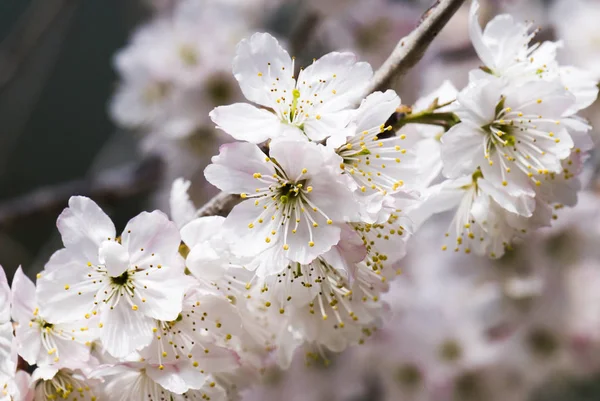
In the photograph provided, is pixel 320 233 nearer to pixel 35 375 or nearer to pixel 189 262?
pixel 189 262

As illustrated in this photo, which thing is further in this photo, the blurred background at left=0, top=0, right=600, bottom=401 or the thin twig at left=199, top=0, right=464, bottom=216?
the blurred background at left=0, top=0, right=600, bottom=401

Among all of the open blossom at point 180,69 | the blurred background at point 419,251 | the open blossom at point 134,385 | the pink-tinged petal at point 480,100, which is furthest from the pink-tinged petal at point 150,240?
the open blossom at point 180,69

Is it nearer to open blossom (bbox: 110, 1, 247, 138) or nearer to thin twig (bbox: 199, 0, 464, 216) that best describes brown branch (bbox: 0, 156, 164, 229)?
open blossom (bbox: 110, 1, 247, 138)

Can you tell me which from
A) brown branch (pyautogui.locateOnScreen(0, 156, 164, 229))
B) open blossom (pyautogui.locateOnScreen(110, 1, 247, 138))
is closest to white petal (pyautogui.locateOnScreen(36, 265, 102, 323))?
open blossom (pyautogui.locateOnScreen(110, 1, 247, 138))

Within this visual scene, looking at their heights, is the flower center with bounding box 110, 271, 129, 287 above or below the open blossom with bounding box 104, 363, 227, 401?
above

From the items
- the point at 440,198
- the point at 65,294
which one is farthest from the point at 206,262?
the point at 440,198

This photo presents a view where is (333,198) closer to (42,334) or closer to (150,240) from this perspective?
(150,240)

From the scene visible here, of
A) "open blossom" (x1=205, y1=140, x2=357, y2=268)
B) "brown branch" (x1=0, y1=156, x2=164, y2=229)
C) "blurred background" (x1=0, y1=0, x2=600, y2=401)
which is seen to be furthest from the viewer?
"brown branch" (x1=0, y1=156, x2=164, y2=229)
